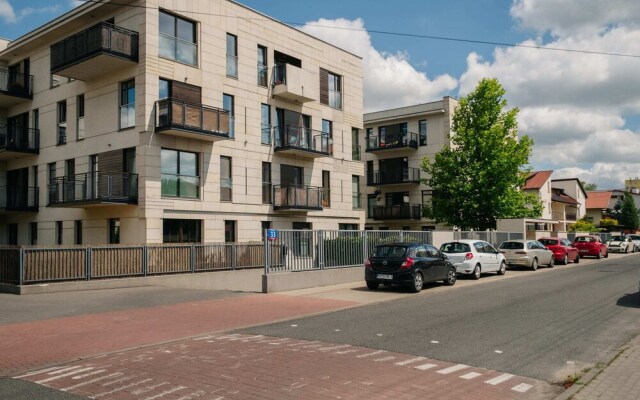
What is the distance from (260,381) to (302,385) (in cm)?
53

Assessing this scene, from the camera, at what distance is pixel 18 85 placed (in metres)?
29.8

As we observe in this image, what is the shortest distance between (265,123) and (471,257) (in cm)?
1331

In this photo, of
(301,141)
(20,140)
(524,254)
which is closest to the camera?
(524,254)

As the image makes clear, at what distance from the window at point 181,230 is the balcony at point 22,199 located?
9.34 m

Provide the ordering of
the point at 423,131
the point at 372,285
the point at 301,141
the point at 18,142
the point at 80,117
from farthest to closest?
the point at 423,131
the point at 301,141
the point at 18,142
the point at 80,117
the point at 372,285

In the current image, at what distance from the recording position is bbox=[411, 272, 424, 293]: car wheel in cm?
1680

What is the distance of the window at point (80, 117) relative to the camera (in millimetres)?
26625

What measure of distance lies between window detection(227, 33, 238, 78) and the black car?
14.1 m

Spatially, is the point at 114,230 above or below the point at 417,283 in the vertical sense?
above

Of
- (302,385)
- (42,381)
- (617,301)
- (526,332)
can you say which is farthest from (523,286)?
(42,381)

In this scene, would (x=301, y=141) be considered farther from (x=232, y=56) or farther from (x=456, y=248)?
(x=456, y=248)

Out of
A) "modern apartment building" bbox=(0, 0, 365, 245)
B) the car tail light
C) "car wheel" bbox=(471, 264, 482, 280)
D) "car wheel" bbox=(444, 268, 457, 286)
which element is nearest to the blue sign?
the car tail light

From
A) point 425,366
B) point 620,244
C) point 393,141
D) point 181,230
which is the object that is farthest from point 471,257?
point 620,244

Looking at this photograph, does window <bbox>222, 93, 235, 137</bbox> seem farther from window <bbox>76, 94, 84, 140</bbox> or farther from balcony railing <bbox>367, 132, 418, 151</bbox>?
balcony railing <bbox>367, 132, 418, 151</bbox>
